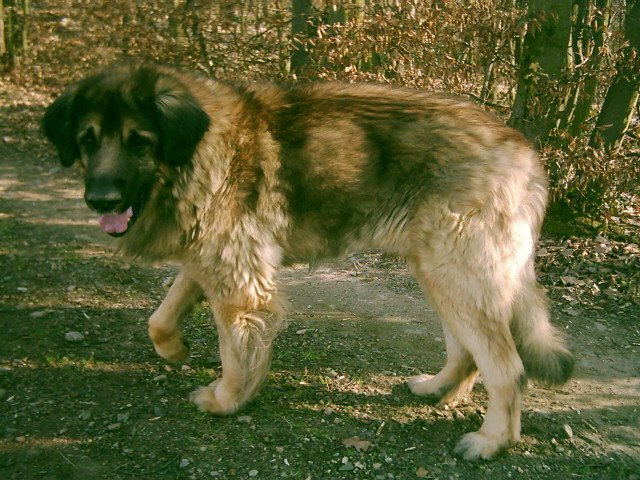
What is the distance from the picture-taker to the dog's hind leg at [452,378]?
3.88 metres

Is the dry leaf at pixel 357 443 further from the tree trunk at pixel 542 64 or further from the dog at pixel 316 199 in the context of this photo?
the tree trunk at pixel 542 64

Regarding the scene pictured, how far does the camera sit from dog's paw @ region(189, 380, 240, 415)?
369 cm

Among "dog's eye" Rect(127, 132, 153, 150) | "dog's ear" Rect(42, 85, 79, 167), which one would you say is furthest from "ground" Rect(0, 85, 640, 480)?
Answer: "dog's eye" Rect(127, 132, 153, 150)

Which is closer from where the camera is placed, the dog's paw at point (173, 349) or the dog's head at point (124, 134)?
the dog's head at point (124, 134)

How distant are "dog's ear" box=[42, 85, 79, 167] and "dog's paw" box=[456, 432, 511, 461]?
2758 millimetres

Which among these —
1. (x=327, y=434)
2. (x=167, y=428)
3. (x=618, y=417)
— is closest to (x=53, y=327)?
(x=167, y=428)

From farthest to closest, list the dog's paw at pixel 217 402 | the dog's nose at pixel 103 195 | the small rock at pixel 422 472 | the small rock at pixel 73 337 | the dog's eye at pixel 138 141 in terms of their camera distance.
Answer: the small rock at pixel 73 337 < the dog's paw at pixel 217 402 < the small rock at pixel 422 472 < the dog's eye at pixel 138 141 < the dog's nose at pixel 103 195

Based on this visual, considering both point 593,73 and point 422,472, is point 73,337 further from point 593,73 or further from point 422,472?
point 593,73

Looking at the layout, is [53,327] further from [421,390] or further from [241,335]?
[421,390]

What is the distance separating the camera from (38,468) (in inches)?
123

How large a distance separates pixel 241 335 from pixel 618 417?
2.51 m

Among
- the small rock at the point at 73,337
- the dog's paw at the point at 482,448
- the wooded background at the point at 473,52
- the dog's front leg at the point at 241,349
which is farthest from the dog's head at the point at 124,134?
the wooded background at the point at 473,52

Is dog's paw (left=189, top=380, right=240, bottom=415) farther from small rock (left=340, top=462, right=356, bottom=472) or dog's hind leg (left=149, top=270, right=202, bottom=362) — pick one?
small rock (left=340, top=462, right=356, bottom=472)

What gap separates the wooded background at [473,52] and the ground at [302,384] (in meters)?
1.00
